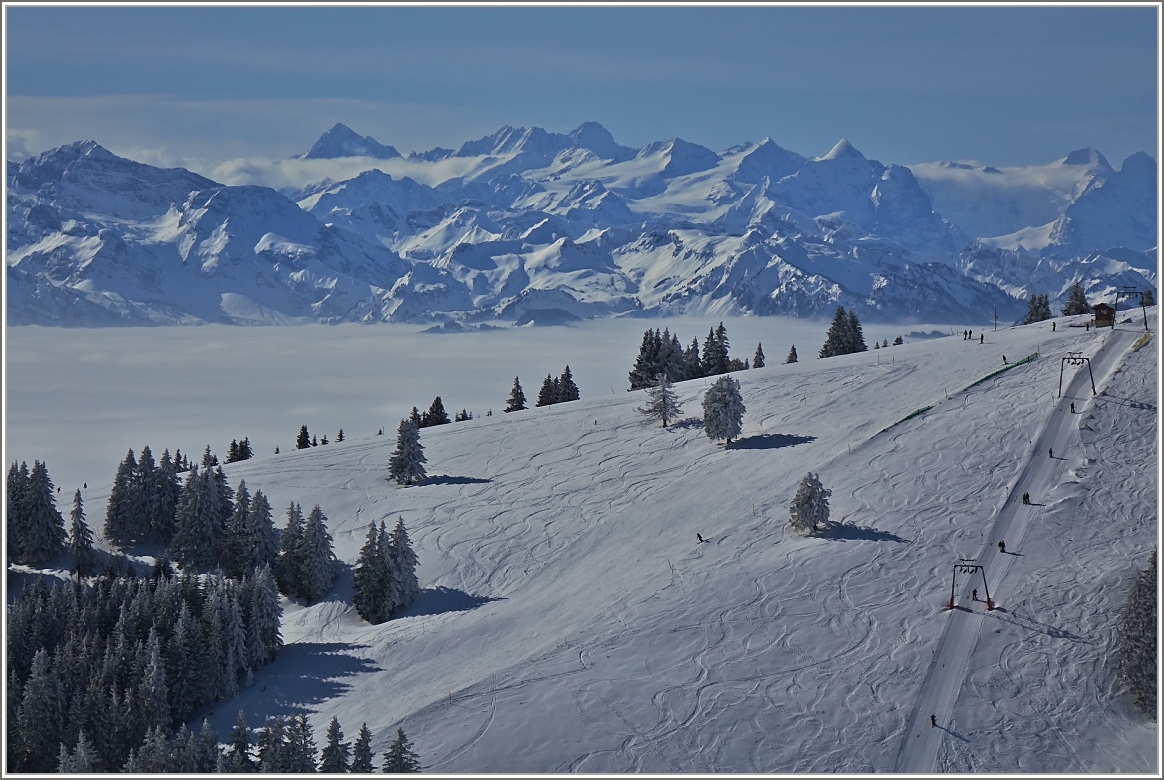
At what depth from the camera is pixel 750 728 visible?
4803cm

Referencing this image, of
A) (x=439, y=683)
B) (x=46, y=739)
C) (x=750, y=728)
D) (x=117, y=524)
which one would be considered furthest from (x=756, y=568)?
(x=117, y=524)

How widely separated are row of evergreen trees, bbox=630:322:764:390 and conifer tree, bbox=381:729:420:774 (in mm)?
68155

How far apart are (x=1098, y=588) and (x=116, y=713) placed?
51.9 m

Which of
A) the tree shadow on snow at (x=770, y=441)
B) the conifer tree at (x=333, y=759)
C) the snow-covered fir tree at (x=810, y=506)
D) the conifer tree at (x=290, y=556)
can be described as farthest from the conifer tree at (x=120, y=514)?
the snow-covered fir tree at (x=810, y=506)

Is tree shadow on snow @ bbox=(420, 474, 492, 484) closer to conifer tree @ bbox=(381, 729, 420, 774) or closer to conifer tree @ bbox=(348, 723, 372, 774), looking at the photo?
conifer tree @ bbox=(381, 729, 420, 774)

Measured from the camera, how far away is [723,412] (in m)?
83.8

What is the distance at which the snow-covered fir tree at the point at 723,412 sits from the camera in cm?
8394

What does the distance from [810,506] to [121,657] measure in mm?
40899

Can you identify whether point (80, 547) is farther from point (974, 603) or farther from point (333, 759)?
point (974, 603)

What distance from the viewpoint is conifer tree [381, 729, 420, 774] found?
43.9 meters

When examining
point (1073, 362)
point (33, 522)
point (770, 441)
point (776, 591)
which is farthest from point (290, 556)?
point (1073, 362)

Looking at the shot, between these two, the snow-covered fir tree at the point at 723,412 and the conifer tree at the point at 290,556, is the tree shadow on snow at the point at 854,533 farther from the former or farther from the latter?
the conifer tree at the point at 290,556

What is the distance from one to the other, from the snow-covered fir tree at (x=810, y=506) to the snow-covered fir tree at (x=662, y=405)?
28540 millimetres

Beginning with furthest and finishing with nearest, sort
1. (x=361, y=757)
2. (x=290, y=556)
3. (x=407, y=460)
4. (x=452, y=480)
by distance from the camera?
(x=407, y=460) → (x=452, y=480) → (x=290, y=556) → (x=361, y=757)
